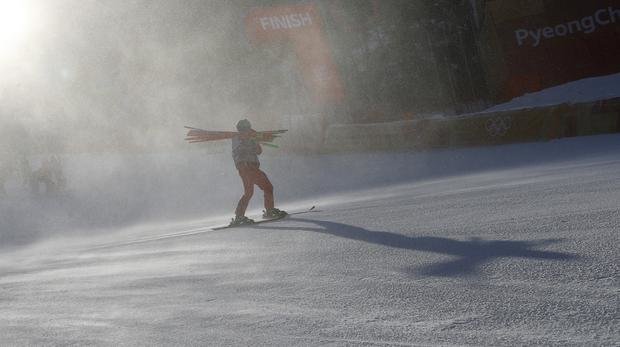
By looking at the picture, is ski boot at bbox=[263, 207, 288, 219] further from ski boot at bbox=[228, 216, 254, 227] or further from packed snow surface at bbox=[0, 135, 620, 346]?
packed snow surface at bbox=[0, 135, 620, 346]

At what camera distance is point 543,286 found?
4.10 metres

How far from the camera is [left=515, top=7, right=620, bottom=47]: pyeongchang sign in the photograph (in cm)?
2123

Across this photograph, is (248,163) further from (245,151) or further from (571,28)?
(571,28)

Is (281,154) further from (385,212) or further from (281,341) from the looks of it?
(281,341)

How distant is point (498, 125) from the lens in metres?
17.5

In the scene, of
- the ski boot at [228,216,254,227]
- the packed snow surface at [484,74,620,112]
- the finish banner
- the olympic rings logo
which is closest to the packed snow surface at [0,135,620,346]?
the ski boot at [228,216,254,227]

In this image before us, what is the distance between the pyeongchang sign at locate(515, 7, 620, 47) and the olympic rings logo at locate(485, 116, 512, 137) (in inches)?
220

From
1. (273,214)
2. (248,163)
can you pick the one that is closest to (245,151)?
(248,163)

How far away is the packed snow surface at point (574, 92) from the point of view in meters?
20.4

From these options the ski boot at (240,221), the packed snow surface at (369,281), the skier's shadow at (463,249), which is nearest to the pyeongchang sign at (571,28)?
the packed snow surface at (369,281)

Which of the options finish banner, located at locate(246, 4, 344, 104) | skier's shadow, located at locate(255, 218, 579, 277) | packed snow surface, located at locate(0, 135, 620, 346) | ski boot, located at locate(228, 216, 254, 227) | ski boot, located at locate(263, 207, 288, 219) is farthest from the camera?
finish banner, located at locate(246, 4, 344, 104)

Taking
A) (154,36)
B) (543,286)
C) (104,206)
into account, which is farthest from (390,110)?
(543,286)

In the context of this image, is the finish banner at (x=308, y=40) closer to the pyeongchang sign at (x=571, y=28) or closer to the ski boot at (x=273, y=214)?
the pyeongchang sign at (x=571, y=28)

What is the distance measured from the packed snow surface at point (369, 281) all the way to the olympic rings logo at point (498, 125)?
25.5 feet
